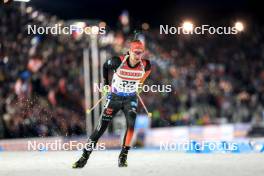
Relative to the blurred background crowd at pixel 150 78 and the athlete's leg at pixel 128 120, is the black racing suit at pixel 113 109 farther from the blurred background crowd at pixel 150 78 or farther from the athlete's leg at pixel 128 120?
the blurred background crowd at pixel 150 78

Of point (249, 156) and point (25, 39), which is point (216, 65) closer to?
point (25, 39)

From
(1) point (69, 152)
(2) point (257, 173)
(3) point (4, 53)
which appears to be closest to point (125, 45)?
(3) point (4, 53)

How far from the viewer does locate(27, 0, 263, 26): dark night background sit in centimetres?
2049

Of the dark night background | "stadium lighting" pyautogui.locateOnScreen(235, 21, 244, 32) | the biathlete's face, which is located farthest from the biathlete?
"stadium lighting" pyautogui.locateOnScreen(235, 21, 244, 32)

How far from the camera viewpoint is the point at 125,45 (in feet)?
59.3

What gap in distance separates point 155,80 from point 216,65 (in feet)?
14.2

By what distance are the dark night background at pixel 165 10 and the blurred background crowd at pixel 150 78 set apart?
90 cm

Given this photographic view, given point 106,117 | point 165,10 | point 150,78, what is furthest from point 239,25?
point 106,117

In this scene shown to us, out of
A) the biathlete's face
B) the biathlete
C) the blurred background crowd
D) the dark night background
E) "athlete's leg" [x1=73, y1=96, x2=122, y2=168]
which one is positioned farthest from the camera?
Result: the dark night background

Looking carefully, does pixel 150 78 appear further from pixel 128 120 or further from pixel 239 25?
pixel 128 120

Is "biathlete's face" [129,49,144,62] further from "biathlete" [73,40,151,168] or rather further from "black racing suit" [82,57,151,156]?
"black racing suit" [82,57,151,156]

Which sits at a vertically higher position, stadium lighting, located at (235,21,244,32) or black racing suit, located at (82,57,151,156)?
stadium lighting, located at (235,21,244,32)

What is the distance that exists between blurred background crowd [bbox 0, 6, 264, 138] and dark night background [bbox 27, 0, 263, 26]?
0.90 m

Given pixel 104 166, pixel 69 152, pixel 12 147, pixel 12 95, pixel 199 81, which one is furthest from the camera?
pixel 199 81
